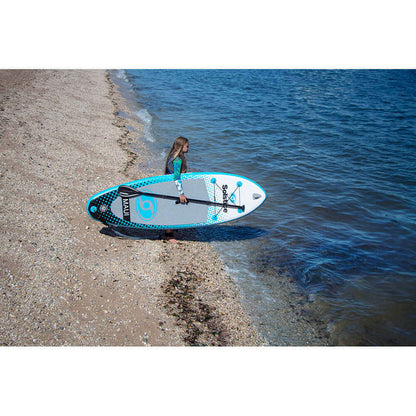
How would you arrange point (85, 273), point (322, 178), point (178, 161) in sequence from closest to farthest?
point (85, 273), point (178, 161), point (322, 178)

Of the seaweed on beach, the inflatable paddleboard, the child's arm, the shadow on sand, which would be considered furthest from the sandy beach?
the child's arm

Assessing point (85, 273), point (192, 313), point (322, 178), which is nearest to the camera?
point (192, 313)

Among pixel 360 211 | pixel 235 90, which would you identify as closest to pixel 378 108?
pixel 235 90

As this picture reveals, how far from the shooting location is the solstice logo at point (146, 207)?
24.9 feet

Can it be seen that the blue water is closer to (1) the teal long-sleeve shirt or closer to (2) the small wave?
(2) the small wave

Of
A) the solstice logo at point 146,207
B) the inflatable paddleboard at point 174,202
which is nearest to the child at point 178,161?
the inflatable paddleboard at point 174,202

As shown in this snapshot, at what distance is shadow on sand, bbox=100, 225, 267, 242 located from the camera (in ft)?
25.1

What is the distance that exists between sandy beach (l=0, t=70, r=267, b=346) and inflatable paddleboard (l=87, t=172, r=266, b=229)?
0.48 meters

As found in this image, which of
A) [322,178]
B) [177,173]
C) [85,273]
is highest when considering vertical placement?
A: [177,173]

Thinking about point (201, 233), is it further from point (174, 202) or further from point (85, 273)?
point (85, 273)

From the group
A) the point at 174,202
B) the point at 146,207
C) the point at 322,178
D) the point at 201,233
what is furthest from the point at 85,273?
the point at 322,178

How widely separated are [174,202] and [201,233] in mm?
1311

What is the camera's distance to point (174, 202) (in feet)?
25.1

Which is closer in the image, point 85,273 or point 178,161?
point 85,273
